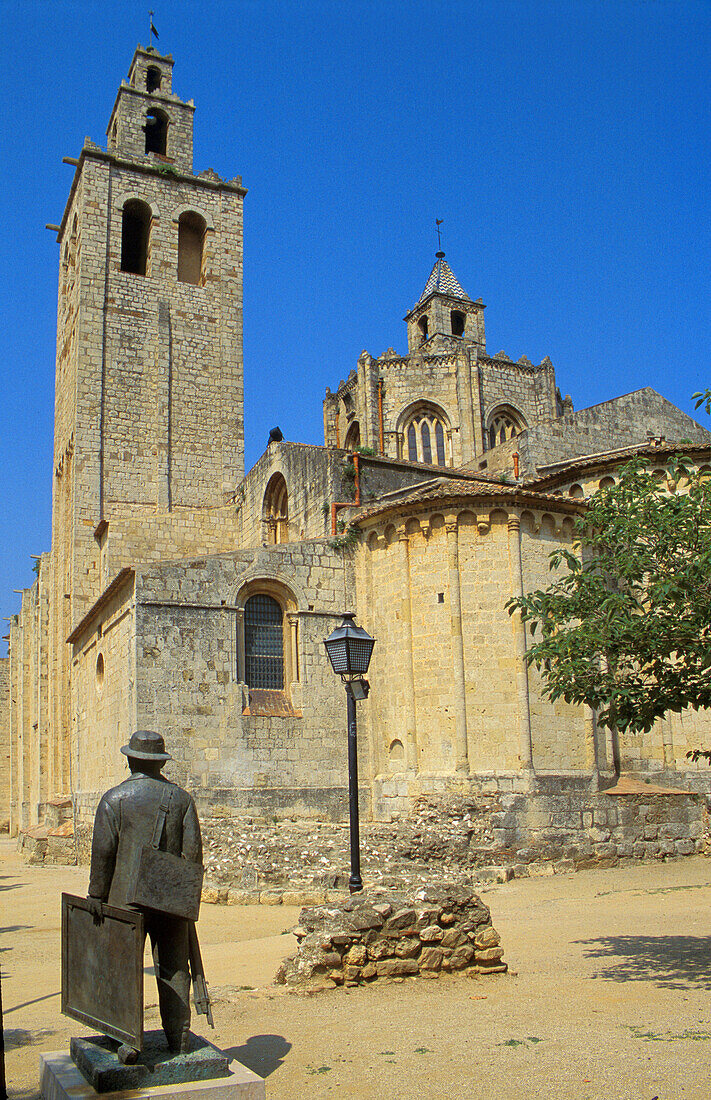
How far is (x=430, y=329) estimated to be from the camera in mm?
50719

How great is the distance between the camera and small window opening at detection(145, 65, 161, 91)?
32094 millimetres

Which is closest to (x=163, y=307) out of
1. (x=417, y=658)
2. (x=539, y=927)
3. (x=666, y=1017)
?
(x=417, y=658)

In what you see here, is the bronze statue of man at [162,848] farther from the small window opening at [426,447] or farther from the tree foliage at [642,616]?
the small window opening at [426,447]

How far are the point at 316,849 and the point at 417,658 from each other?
4.54 m

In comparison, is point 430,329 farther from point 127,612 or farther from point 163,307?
point 127,612

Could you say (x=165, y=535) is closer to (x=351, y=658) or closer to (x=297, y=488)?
(x=297, y=488)

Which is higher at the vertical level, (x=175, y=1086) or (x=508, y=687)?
(x=508, y=687)

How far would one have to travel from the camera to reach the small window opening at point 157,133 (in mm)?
31750

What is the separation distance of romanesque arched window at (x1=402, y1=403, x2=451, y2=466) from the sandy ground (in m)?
34.1

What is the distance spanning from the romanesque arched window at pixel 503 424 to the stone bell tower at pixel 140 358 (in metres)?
18.3

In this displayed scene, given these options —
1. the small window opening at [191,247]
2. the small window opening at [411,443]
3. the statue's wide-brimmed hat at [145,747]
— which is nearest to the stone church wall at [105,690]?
the statue's wide-brimmed hat at [145,747]

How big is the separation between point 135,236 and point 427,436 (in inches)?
717

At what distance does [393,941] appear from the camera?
27.2 ft

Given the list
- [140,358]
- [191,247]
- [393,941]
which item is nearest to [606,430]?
[140,358]
